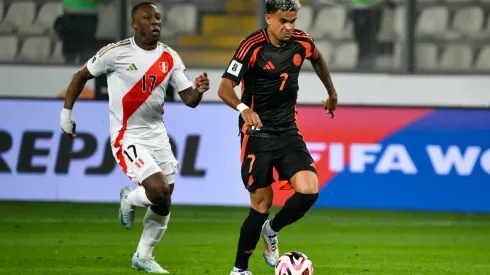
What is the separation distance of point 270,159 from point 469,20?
949 cm

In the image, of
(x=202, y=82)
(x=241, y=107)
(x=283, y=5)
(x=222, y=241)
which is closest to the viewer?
(x=241, y=107)

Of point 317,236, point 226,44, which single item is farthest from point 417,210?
point 226,44

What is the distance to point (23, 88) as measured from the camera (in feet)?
59.0

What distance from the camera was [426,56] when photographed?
17.7m


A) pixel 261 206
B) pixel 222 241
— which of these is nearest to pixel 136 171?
pixel 261 206

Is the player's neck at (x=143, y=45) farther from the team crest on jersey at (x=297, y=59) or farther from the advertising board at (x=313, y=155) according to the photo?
the advertising board at (x=313, y=155)

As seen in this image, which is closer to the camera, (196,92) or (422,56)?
(196,92)

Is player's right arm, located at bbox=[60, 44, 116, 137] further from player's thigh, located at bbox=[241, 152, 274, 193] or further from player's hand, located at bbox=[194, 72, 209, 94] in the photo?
player's thigh, located at bbox=[241, 152, 274, 193]

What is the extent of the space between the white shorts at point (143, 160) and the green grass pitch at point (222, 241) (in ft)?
2.45

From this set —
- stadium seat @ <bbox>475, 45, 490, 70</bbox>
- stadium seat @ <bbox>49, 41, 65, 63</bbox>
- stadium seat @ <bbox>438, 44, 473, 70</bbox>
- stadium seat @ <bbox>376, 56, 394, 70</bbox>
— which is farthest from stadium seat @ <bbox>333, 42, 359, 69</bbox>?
stadium seat @ <bbox>49, 41, 65, 63</bbox>

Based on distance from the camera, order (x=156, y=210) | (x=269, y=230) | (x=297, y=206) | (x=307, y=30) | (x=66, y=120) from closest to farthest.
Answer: (x=297, y=206) < (x=269, y=230) < (x=156, y=210) < (x=66, y=120) < (x=307, y=30)

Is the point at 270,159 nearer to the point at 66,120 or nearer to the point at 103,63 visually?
the point at 103,63

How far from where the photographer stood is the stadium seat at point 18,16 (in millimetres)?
17875

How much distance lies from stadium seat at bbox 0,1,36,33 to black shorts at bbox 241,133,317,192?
32.0ft
